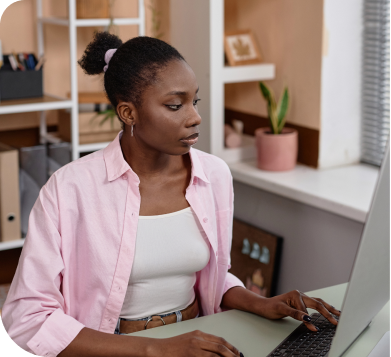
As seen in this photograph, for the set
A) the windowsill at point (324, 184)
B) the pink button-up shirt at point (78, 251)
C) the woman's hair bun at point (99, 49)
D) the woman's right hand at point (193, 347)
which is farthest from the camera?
the windowsill at point (324, 184)

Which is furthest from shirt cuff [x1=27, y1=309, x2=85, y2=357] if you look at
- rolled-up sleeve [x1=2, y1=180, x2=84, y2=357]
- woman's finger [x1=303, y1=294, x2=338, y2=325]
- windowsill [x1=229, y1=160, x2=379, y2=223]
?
windowsill [x1=229, y1=160, x2=379, y2=223]

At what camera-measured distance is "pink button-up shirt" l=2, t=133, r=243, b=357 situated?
3.74ft

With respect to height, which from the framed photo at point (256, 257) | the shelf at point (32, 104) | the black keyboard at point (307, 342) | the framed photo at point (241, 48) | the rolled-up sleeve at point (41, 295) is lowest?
the framed photo at point (256, 257)

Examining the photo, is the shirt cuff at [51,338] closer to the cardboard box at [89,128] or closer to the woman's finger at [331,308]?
the woman's finger at [331,308]

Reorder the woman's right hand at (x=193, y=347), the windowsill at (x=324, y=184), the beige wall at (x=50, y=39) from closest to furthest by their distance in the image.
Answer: the woman's right hand at (x=193, y=347) < the windowsill at (x=324, y=184) < the beige wall at (x=50, y=39)

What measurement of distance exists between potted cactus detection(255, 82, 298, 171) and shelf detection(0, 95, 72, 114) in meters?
0.82

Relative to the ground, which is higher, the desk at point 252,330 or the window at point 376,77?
the window at point 376,77

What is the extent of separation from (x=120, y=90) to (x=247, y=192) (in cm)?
134

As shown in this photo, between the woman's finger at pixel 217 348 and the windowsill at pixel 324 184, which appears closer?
the woman's finger at pixel 217 348

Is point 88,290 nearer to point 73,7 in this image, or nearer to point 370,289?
point 370,289

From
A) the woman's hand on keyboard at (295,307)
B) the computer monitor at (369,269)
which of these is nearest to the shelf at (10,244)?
the woman's hand on keyboard at (295,307)

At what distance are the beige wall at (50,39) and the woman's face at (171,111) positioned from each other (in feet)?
4.56

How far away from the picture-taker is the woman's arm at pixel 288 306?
1.21 metres

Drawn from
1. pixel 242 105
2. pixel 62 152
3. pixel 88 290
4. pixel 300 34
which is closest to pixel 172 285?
pixel 88 290
